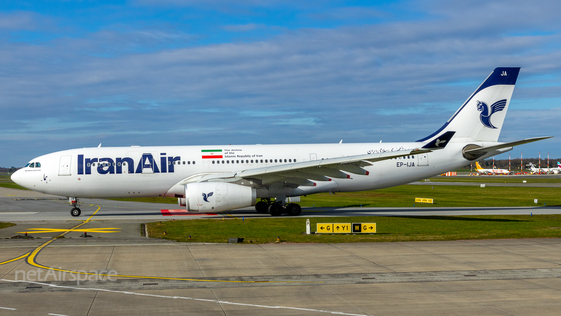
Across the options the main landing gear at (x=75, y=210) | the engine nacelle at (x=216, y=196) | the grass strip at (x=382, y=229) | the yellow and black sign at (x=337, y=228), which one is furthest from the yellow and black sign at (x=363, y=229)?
the main landing gear at (x=75, y=210)

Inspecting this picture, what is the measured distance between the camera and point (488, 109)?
3203 cm

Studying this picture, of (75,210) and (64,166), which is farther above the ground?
(64,166)

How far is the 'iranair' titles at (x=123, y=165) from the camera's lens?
98.0 ft

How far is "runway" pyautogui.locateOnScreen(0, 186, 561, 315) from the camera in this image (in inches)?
375

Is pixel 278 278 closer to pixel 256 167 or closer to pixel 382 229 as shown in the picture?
pixel 382 229

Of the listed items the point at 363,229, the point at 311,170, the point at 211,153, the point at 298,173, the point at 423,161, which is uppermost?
the point at 211,153

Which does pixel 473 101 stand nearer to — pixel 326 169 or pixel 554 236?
pixel 326 169

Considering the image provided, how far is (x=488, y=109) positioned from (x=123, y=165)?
24.7 metres

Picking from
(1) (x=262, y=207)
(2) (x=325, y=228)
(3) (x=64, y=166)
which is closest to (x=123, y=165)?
(3) (x=64, y=166)

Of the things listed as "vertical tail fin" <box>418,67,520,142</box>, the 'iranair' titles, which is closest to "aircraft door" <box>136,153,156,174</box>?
the 'iranair' titles

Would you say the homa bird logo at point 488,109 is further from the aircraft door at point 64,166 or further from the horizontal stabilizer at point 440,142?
the aircraft door at point 64,166

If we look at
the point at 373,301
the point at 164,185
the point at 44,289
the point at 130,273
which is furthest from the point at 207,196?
the point at 373,301

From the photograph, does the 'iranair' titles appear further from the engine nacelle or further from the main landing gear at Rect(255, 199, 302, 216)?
the main landing gear at Rect(255, 199, 302, 216)

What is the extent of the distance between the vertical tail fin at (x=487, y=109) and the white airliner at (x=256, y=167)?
64mm
